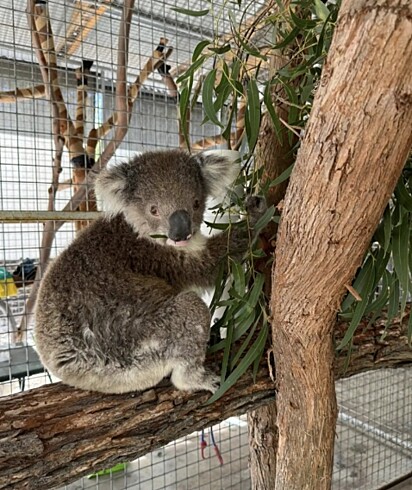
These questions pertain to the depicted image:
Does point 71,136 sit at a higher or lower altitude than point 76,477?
higher

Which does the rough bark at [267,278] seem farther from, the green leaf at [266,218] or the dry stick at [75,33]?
the dry stick at [75,33]

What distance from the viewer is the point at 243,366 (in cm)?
125

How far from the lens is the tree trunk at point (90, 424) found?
1106 mm

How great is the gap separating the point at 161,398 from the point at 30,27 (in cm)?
169

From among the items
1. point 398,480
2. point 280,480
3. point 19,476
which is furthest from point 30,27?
point 398,480

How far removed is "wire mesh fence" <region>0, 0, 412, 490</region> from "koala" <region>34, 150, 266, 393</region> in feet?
1.16

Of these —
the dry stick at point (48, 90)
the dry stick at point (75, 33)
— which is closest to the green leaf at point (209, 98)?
the dry stick at point (48, 90)

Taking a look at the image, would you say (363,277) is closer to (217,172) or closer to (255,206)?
(255,206)

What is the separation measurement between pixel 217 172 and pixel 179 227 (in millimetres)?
333

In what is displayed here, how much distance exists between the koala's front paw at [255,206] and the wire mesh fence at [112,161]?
30.3 inches

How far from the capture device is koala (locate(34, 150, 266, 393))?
135 cm

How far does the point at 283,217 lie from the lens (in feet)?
3.24

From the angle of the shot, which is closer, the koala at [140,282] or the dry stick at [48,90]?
the koala at [140,282]

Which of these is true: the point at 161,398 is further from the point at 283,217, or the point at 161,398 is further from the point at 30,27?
the point at 30,27
